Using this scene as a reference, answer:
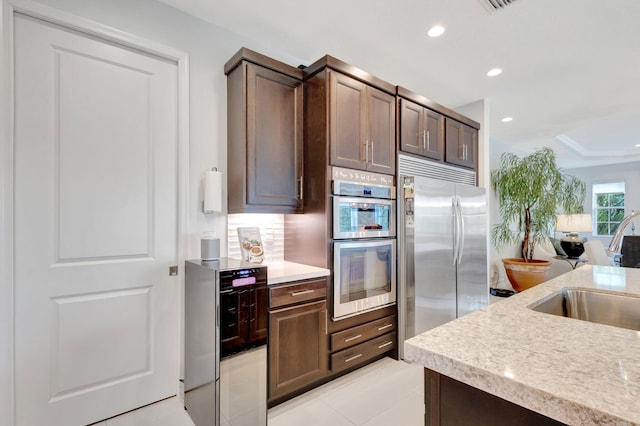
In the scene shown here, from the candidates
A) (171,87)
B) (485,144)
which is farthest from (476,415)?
(485,144)

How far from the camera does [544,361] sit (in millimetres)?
669

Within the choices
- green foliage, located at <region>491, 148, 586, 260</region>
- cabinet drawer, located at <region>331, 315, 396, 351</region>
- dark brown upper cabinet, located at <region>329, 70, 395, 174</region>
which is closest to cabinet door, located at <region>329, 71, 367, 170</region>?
dark brown upper cabinet, located at <region>329, 70, 395, 174</region>

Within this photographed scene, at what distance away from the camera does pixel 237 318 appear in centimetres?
170

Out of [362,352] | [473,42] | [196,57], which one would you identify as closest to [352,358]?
[362,352]

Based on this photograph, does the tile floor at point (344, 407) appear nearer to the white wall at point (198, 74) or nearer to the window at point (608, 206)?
the white wall at point (198, 74)

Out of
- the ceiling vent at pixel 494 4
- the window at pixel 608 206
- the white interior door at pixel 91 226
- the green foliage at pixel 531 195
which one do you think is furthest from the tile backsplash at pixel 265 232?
the window at pixel 608 206

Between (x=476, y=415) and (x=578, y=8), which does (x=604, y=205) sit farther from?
(x=476, y=415)

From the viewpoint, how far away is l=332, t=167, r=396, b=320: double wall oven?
2.34m

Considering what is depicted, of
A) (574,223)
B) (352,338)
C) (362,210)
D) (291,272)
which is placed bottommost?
(352,338)

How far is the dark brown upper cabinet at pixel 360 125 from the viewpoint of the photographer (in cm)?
237

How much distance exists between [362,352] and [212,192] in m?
1.75

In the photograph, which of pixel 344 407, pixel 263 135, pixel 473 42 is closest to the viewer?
pixel 344 407

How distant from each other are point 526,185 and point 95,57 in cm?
518

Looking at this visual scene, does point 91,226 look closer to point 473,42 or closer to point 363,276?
point 363,276
